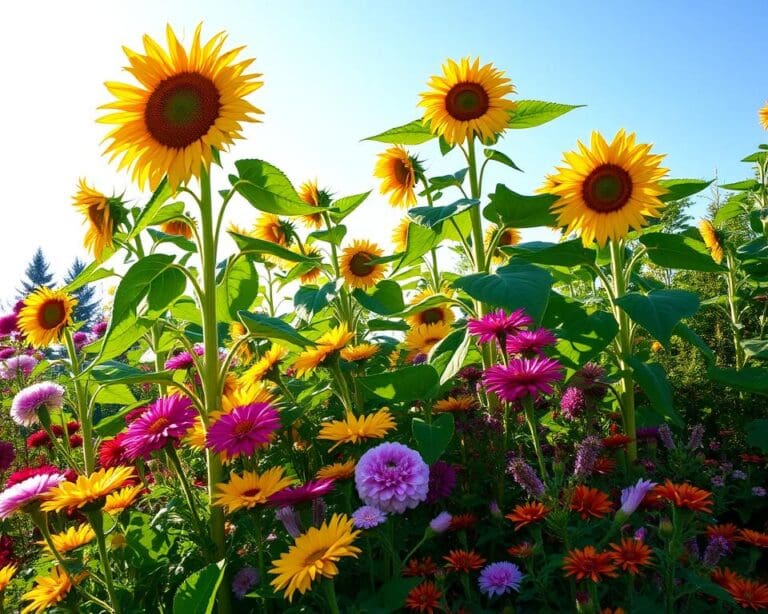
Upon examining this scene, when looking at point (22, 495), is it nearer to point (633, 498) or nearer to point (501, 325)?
point (501, 325)

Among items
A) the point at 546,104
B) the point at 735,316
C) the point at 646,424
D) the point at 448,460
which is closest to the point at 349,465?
the point at 448,460

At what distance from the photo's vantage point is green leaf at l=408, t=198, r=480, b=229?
203 centimetres

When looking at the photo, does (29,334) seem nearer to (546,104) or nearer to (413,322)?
(413,322)

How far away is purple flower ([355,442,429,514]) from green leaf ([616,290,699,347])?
0.91 meters

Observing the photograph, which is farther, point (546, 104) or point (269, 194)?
point (546, 104)

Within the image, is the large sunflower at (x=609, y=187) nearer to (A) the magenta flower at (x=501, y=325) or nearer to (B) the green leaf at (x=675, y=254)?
(B) the green leaf at (x=675, y=254)

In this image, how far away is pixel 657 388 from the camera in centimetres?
205

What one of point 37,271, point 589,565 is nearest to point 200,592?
point 589,565

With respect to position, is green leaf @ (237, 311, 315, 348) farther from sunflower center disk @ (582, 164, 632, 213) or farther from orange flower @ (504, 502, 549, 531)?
sunflower center disk @ (582, 164, 632, 213)

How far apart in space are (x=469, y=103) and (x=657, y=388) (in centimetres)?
141

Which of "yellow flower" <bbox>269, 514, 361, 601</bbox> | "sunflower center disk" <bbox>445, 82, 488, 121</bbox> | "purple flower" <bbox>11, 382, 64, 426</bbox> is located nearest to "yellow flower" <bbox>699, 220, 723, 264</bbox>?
"sunflower center disk" <bbox>445, 82, 488, 121</bbox>

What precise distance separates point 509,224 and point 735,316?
6.38 ft

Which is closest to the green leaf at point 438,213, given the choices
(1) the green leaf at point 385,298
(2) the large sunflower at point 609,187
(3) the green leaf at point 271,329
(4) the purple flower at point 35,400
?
(2) the large sunflower at point 609,187

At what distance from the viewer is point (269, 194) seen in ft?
5.54
